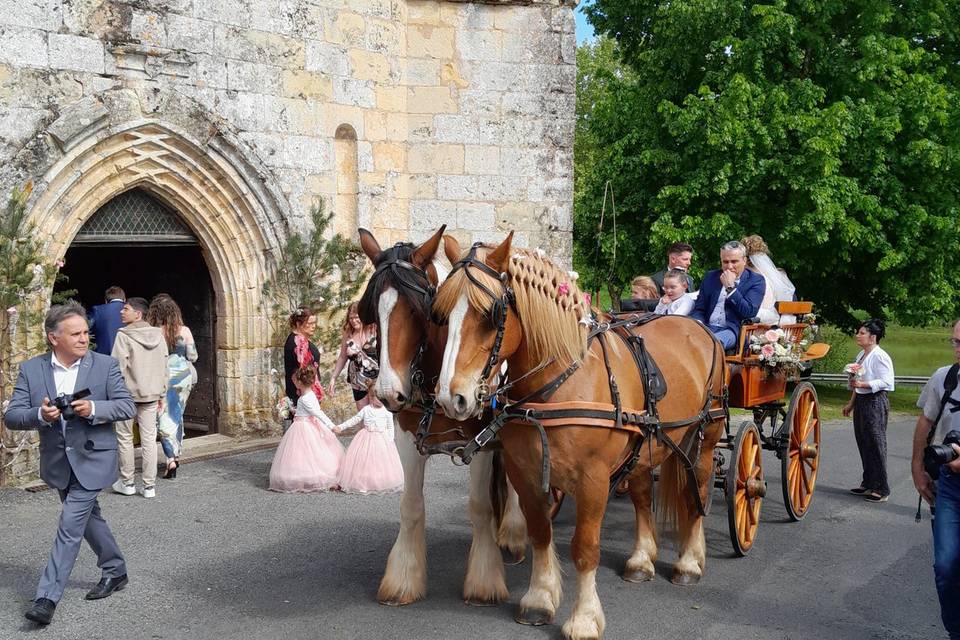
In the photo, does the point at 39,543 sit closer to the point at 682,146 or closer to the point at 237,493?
the point at 237,493

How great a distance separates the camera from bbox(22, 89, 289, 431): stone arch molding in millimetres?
8250

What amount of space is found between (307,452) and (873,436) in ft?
15.8

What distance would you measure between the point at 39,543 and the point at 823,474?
677cm

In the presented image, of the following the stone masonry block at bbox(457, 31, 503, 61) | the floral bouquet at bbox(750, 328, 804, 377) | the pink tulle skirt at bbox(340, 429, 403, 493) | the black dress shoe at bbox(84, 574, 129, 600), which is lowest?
the black dress shoe at bbox(84, 574, 129, 600)

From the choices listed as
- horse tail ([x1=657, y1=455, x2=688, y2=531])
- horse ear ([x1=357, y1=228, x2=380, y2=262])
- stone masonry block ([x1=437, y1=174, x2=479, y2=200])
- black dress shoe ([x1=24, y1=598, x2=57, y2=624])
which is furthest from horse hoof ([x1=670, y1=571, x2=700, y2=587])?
stone masonry block ([x1=437, y1=174, x2=479, y2=200])

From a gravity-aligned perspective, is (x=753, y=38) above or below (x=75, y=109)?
above

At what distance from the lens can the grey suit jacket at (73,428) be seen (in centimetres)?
479

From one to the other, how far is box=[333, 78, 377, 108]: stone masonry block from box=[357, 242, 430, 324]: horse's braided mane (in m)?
6.01

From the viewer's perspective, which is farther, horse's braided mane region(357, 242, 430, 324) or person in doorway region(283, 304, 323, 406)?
person in doorway region(283, 304, 323, 406)

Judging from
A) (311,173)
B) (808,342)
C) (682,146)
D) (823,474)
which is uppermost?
(682,146)

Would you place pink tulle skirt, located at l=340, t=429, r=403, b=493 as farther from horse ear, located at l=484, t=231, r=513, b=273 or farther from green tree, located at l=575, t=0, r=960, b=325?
green tree, located at l=575, t=0, r=960, b=325

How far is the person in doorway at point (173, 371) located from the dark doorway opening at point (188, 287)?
1.64 m

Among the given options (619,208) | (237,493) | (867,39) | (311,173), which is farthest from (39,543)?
(867,39)

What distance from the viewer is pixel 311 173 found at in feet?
33.0
